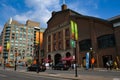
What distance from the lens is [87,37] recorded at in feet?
149

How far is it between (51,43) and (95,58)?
2087cm

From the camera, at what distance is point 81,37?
47031 millimetres

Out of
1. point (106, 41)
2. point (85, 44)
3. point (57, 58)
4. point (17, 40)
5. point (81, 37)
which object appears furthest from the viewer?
point (17, 40)

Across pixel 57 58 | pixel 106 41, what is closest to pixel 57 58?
pixel 57 58

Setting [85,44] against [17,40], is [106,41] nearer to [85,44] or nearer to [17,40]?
[85,44]

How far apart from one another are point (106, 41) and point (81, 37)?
8.63 metres

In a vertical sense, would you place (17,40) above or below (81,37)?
above

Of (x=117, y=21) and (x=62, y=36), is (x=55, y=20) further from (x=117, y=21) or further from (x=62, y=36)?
(x=117, y=21)

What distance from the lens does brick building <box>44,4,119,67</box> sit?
3994cm

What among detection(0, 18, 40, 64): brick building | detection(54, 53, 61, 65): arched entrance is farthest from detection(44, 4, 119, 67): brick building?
detection(0, 18, 40, 64): brick building

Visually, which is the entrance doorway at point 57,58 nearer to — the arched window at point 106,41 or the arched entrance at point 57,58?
the arched entrance at point 57,58

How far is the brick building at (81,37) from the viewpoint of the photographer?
3994 centimetres

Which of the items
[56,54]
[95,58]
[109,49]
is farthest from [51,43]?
[109,49]

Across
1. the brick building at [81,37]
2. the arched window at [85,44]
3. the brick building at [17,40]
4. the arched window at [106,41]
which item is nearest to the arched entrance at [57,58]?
the brick building at [81,37]
